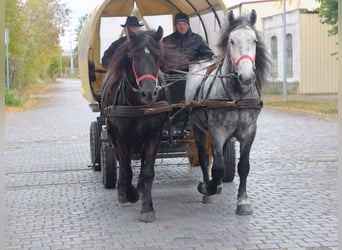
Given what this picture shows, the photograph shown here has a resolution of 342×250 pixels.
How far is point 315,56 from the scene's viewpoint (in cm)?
3328

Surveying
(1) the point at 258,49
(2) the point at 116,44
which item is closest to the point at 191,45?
(2) the point at 116,44

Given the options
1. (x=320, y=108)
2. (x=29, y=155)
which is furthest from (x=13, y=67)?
(x=29, y=155)

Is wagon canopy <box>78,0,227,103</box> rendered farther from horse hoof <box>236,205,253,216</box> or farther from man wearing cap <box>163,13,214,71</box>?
horse hoof <box>236,205,253,216</box>

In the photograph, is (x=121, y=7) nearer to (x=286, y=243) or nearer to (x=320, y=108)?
(x=286, y=243)

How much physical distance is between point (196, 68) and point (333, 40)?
26.3 m

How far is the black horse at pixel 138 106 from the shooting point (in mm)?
6668

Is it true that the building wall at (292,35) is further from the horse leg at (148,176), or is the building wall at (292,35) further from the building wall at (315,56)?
the horse leg at (148,176)

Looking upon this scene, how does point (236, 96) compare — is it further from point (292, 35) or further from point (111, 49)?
point (292, 35)

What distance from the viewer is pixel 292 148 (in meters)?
13.2

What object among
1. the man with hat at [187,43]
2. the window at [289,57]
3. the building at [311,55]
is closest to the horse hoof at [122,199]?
the man with hat at [187,43]

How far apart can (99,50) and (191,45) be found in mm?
2129

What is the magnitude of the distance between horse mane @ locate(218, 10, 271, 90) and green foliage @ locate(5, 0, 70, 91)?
20.1 m

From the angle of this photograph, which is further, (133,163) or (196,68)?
(133,163)

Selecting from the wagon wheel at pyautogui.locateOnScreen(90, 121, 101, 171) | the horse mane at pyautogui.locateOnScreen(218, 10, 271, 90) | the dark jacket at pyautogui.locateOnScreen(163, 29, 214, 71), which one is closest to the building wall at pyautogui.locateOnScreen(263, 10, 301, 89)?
the wagon wheel at pyautogui.locateOnScreen(90, 121, 101, 171)
